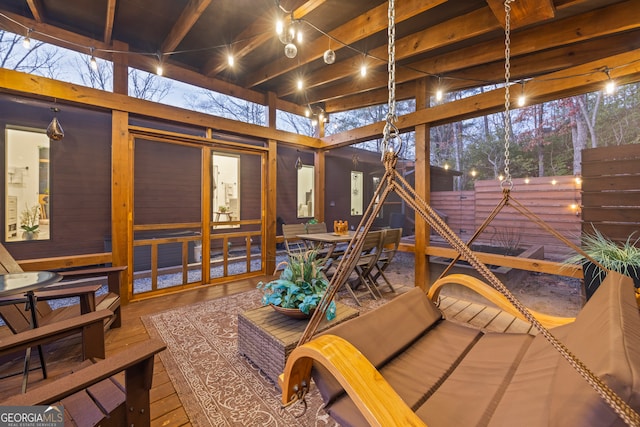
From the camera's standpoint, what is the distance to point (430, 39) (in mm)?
2926

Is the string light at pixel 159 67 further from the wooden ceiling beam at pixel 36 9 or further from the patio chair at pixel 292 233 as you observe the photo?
the patio chair at pixel 292 233

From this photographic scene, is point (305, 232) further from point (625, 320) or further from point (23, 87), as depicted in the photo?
point (625, 320)

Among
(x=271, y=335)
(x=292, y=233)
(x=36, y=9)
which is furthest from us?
(x=292, y=233)

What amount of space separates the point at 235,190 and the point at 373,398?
425 cm

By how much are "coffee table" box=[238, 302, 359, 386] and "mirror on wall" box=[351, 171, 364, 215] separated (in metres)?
3.83

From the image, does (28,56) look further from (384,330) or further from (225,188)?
(384,330)

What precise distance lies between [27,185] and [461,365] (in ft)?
17.8

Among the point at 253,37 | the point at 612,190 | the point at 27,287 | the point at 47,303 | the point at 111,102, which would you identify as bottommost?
the point at 47,303

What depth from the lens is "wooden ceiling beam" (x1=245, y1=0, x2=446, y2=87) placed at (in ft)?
7.67

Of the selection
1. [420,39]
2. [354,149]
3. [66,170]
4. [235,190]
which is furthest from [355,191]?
[66,170]

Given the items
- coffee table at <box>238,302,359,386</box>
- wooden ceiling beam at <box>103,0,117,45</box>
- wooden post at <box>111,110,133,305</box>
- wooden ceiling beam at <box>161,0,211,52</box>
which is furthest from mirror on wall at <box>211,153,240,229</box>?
coffee table at <box>238,302,359,386</box>

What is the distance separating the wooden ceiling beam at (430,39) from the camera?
2.56 m

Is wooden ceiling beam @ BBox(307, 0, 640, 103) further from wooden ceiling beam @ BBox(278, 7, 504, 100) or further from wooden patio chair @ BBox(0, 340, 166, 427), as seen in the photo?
wooden patio chair @ BBox(0, 340, 166, 427)

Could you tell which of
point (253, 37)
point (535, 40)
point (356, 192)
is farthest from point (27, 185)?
point (535, 40)
